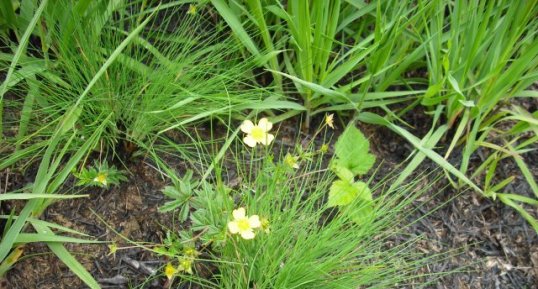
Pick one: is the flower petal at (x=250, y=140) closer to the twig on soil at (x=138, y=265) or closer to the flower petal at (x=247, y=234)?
the flower petal at (x=247, y=234)

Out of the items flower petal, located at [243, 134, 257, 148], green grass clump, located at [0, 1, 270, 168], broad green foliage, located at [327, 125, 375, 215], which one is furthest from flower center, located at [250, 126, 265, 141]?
broad green foliage, located at [327, 125, 375, 215]

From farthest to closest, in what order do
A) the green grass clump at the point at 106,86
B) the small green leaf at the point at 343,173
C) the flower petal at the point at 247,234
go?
1. the small green leaf at the point at 343,173
2. the green grass clump at the point at 106,86
3. the flower petal at the point at 247,234

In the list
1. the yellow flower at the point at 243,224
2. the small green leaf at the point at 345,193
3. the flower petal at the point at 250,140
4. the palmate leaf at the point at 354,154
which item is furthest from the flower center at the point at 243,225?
the palmate leaf at the point at 354,154

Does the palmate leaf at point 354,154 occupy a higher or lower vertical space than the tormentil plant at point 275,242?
higher

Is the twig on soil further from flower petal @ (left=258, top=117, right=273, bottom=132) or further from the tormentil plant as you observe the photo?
flower petal @ (left=258, top=117, right=273, bottom=132)

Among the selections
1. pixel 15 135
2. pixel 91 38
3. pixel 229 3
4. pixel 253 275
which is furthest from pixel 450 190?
pixel 15 135

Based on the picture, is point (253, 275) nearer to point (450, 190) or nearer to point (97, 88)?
point (97, 88)

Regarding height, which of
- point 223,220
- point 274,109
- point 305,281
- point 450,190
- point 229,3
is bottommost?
point 305,281
